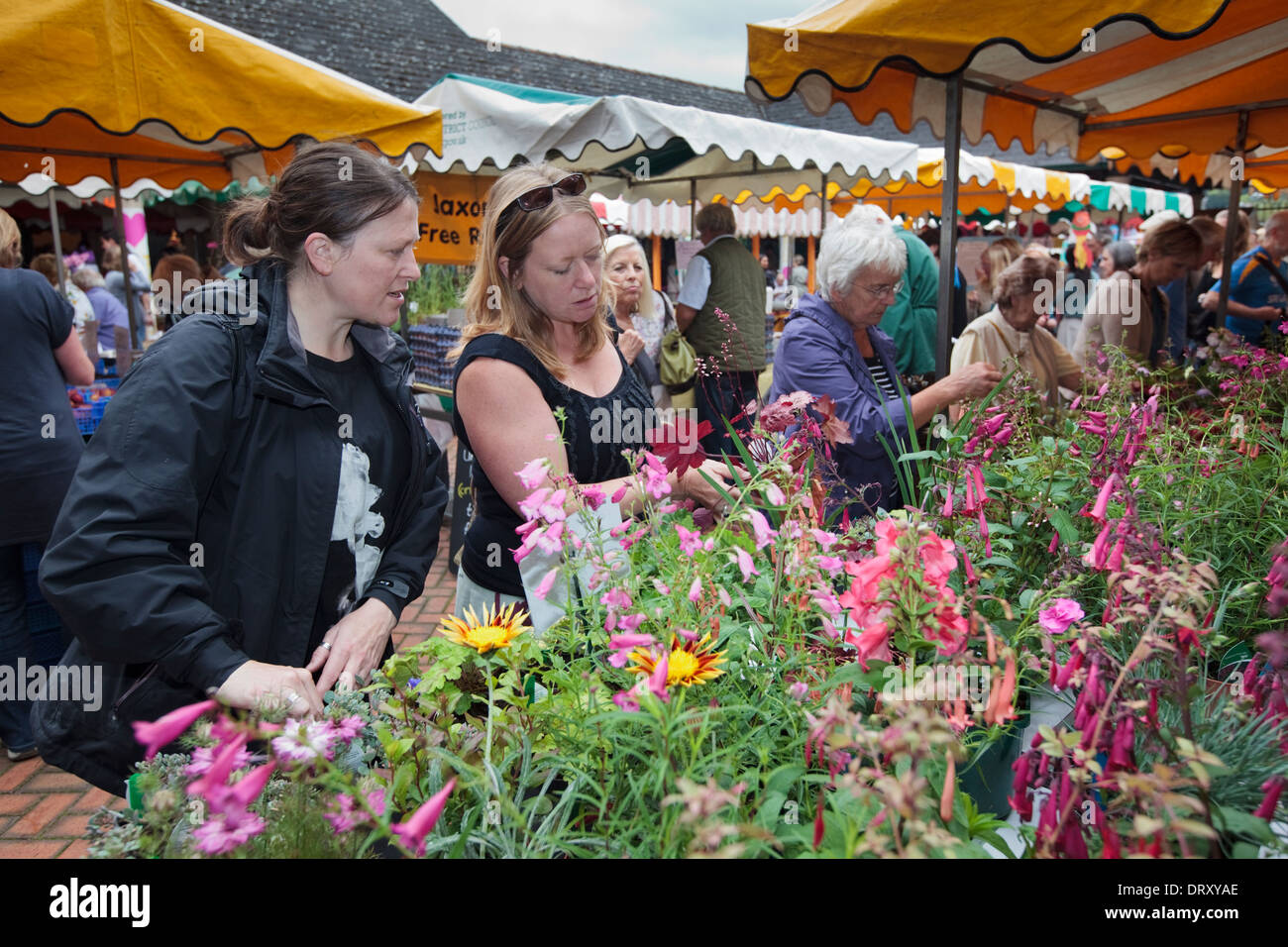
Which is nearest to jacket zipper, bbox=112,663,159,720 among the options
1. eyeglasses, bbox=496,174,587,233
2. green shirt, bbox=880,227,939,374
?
eyeglasses, bbox=496,174,587,233

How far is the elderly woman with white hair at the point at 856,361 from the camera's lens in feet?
8.37

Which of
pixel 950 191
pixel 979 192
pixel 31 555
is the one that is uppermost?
pixel 979 192

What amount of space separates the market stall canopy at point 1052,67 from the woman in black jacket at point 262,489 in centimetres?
163

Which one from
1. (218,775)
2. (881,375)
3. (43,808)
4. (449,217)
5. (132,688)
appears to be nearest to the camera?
(218,775)

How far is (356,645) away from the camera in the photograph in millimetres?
1581

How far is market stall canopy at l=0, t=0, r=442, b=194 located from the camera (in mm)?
2932

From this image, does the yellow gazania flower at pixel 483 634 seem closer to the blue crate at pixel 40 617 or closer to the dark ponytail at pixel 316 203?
the dark ponytail at pixel 316 203

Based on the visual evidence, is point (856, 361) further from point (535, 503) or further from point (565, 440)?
point (535, 503)

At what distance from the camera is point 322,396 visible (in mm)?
1604

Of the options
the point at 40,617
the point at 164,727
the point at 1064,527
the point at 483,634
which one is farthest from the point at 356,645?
the point at 40,617

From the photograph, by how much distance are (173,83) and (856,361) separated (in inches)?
107

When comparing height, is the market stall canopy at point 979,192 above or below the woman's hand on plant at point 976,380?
above

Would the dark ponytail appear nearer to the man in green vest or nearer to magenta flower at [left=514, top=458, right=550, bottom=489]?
magenta flower at [left=514, top=458, right=550, bottom=489]

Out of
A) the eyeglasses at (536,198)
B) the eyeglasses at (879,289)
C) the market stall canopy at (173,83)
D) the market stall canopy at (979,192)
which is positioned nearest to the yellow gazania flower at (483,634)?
the eyeglasses at (536,198)
